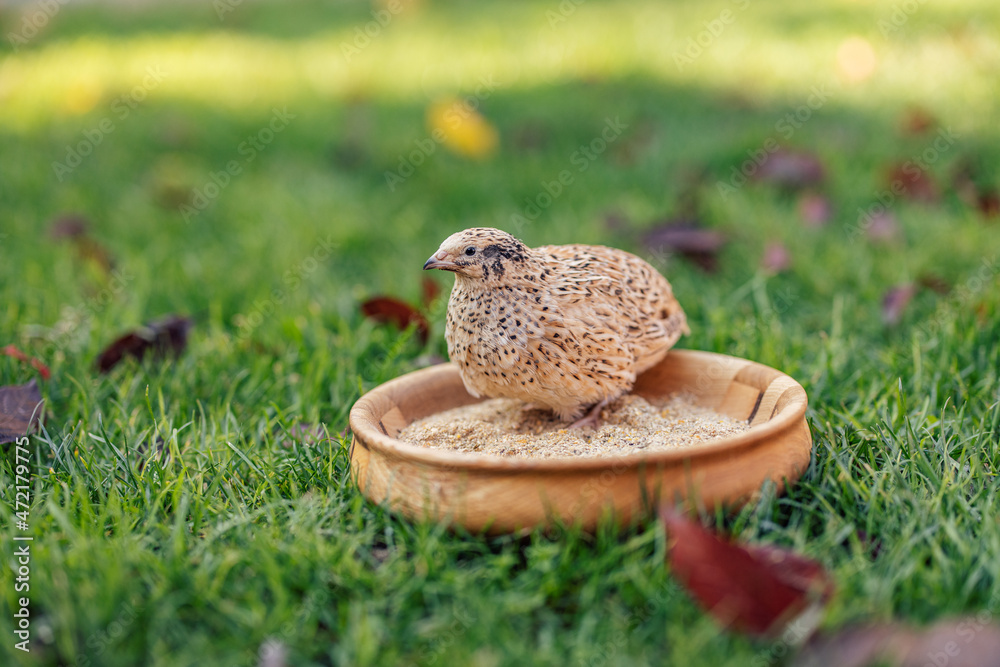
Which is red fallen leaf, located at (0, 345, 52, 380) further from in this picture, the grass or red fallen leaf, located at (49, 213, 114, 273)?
red fallen leaf, located at (49, 213, 114, 273)

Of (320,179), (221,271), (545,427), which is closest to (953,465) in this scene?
(545,427)

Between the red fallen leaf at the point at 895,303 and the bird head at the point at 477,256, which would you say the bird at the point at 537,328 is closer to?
the bird head at the point at 477,256

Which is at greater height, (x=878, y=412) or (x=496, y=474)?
(x=496, y=474)

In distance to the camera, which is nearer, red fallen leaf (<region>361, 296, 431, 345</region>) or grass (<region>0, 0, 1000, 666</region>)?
grass (<region>0, 0, 1000, 666</region>)

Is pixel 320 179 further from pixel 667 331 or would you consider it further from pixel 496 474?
pixel 496 474

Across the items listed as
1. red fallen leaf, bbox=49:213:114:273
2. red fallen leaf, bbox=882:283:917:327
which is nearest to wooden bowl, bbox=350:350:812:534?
red fallen leaf, bbox=882:283:917:327

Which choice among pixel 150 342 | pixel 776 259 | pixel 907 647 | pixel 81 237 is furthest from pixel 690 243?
pixel 81 237

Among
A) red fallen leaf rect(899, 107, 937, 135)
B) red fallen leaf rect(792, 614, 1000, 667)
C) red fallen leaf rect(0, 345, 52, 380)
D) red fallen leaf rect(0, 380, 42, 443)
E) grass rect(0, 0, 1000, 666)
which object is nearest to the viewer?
red fallen leaf rect(792, 614, 1000, 667)
